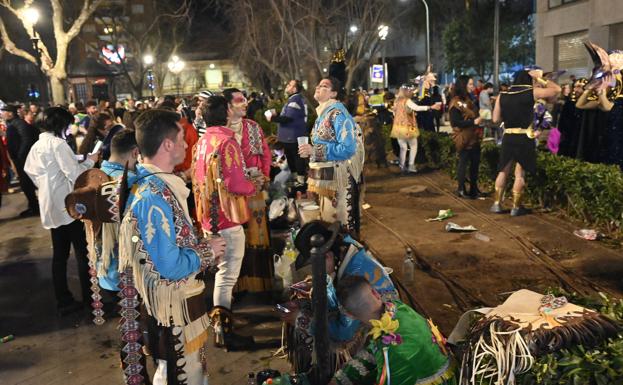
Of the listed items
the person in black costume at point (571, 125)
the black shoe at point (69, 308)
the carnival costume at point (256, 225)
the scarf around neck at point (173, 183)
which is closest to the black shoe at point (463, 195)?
the person in black costume at point (571, 125)

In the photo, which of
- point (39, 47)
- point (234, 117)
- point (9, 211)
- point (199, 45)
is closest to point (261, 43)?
point (39, 47)

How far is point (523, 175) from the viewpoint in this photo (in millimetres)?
8039

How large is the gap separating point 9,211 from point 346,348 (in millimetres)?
10268

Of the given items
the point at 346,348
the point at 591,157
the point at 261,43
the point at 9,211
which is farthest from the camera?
the point at 261,43

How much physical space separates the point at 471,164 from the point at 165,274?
7883 millimetres

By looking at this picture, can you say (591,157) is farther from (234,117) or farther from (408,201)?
(234,117)

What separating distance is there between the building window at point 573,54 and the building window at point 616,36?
1.31 meters

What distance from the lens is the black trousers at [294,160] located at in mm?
9805

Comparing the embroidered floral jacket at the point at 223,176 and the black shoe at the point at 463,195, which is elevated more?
the embroidered floral jacket at the point at 223,176

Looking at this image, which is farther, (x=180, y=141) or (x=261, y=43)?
(x=261, y=43)

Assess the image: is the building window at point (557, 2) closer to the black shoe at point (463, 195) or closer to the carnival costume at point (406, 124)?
the carnival costume at point (406, 124)

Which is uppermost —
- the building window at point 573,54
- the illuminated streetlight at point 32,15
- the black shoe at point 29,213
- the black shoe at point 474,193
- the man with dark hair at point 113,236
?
the illuminated streetlight at point 32,15

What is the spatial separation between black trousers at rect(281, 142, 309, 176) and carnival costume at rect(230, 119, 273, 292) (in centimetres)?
407

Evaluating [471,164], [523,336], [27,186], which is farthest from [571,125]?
[27,186]
